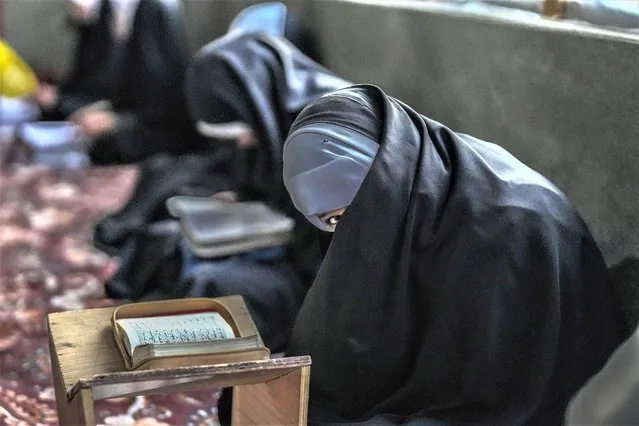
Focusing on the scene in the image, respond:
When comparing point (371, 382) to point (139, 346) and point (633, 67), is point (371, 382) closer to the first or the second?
point (139, 346)

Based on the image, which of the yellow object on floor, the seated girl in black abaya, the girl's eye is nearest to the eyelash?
the girl's eye

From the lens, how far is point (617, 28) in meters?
1.17

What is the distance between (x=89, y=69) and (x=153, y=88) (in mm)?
354

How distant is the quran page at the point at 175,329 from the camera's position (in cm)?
113

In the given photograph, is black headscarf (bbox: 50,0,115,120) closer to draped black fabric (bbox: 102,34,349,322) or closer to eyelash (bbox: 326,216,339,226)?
draped black fabric (bbox: 102,34,349,322)

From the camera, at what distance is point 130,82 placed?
260 cm

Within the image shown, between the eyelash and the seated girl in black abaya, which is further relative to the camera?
the seated girl in black abaya

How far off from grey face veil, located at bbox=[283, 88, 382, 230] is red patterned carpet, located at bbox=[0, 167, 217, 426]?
52cm

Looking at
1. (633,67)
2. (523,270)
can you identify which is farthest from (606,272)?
(633,67)

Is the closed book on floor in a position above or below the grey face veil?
below

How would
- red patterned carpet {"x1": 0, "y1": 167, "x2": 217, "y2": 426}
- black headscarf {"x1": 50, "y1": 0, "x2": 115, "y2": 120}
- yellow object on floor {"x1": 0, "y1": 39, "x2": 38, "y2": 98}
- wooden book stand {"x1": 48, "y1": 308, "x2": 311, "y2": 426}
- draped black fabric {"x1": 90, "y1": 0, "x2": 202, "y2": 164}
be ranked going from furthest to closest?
1. yellow object on floor {"x1": 0, "y1": 39, "x2": 38, "y2": 98}
2. black headscarf {"x1": 50, "y1": 0, "x2": 115, "y2": 120}
3. draped black fabric {"x1": 90, "y1": 0, "x2": 202, "y2": 164}
4. red patterned carpet {"x1": 0, "y1": 167, "x2": 217, "y2": 426}
5. wooden book stand {"x1": 48, "y1": 308, "x2": 311, "y2": 426}

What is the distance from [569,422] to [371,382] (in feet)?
1.25

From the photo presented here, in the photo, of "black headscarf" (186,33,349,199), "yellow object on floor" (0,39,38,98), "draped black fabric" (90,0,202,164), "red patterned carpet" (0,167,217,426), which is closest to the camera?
"red patterned carpet" (0,167,217,426)

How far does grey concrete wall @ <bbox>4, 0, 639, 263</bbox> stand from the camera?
113 centimetres
